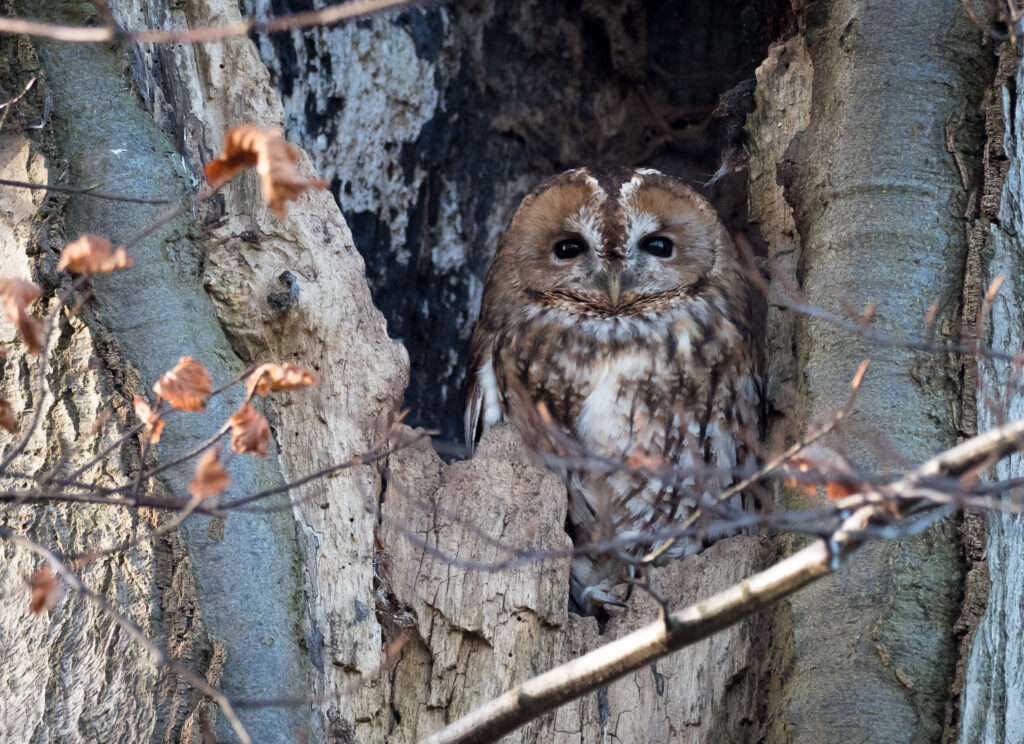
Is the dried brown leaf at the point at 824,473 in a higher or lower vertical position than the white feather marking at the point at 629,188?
lower

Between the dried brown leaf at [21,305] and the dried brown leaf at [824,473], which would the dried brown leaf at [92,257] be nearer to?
the dried brown leaf at [21,305]

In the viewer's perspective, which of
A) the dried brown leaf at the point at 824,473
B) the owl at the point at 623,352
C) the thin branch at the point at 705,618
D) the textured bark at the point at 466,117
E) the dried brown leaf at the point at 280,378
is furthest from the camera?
the textured bark at the point at 466,117

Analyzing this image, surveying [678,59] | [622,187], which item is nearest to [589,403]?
[622,187]

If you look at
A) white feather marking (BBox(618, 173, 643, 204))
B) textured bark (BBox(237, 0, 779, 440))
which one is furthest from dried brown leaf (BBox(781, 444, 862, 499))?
textured bark (BBox(237, 0, 779, 440))

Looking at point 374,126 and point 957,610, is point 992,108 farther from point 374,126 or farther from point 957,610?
point 374,126

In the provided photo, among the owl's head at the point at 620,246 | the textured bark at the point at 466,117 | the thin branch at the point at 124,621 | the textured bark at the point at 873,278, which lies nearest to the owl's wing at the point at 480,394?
the owl's head at the point at 620,246

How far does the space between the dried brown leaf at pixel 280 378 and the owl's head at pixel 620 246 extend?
4.03 ft

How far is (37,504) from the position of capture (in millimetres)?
1928

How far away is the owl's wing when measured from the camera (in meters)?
2.80

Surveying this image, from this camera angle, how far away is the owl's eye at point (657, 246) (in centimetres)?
283

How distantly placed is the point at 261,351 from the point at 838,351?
1212 millimetres

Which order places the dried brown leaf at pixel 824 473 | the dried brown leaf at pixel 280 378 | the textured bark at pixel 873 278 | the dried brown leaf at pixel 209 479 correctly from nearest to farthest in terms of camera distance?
the dried brown leaf at pixel 824 473 < the dried brown leaf at pixel 209 479 < the dried brown leaf at pixel 280 378 < the textured bark at pixel 873 278

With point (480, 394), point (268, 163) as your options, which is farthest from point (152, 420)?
point (480, 394)

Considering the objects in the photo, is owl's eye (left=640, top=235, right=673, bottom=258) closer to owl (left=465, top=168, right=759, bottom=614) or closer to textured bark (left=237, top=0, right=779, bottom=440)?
owl (left=465, top=168, right=759, bottom=614)
